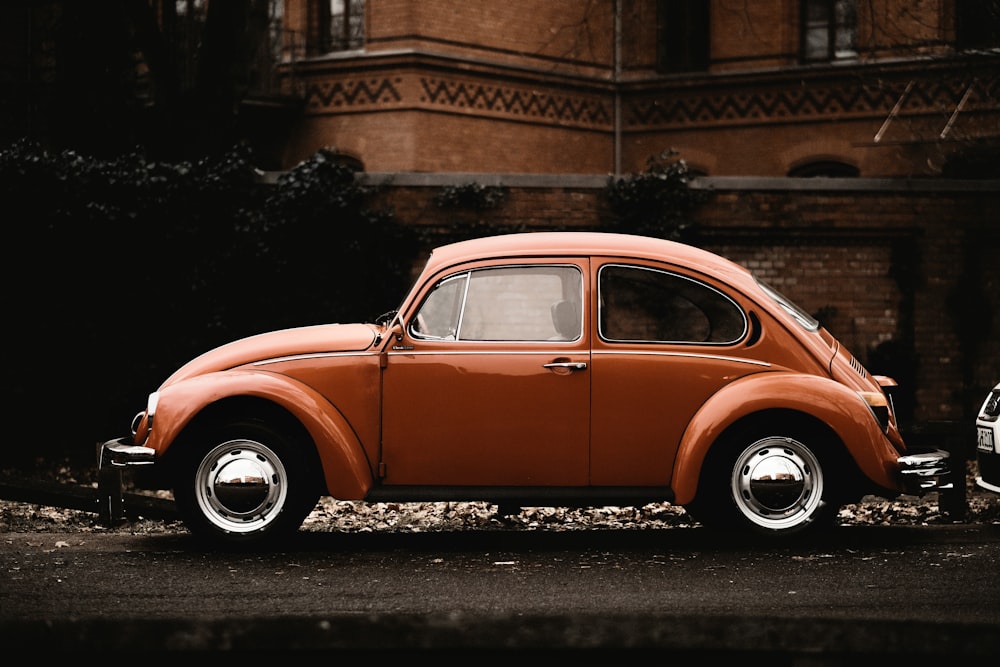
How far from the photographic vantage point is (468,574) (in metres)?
6.93

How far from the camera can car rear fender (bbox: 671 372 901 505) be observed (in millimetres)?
7457

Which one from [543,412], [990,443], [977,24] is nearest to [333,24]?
[977,24]

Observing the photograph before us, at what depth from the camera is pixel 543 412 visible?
7.66m

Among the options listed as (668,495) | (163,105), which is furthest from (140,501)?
(163,105)

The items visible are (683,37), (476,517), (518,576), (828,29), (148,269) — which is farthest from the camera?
(683,37)

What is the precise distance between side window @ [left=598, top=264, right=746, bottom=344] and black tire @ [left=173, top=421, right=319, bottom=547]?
1.88 m

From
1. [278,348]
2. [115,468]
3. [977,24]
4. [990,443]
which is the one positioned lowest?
[115,468]

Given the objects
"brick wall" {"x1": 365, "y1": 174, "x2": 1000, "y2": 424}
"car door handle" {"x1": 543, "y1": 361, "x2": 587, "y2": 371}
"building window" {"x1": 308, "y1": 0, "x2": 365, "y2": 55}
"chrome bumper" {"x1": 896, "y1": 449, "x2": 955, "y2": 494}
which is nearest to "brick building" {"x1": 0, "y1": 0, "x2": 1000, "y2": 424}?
"building window" {"x1": 308, "y1": 0, "x2": 365, "y2": 55}

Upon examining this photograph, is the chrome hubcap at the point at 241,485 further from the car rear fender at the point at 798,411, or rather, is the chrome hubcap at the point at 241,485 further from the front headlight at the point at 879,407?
the front headlight at the point at 879,407

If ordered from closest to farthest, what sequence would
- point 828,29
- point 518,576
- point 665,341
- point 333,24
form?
1. point 518,576
2. point 665,341
3. point 333,24
4. point 828,29

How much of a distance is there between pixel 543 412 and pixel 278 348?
1.51 metres

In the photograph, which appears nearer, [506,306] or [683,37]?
[506,306]

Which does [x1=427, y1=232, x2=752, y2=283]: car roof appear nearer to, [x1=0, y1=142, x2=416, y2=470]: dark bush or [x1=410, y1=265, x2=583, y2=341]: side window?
[x1=410, y1=265, x2=583, y2=341]: side window

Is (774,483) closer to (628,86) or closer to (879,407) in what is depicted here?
(879,407)
